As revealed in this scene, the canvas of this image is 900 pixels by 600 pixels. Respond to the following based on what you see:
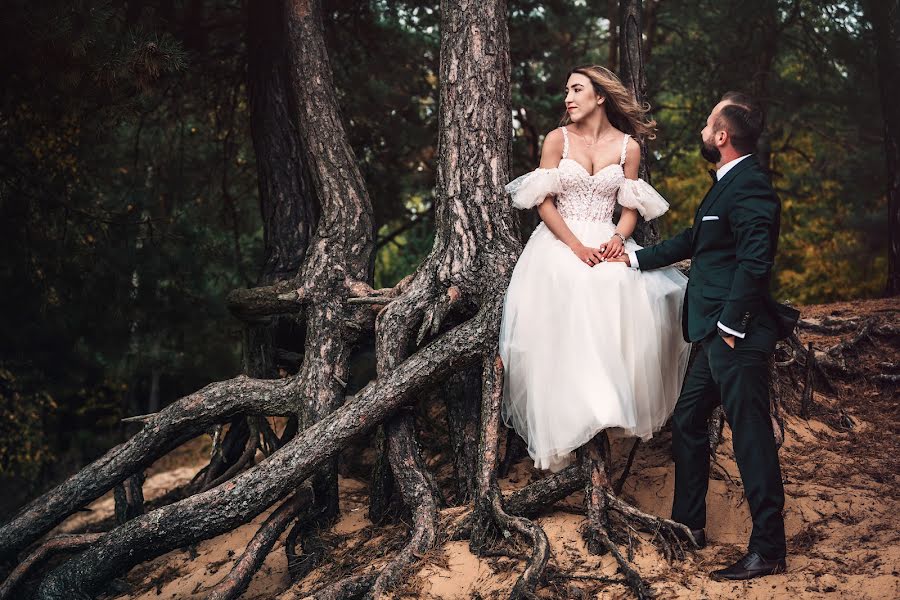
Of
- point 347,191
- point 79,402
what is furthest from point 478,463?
point 79,402

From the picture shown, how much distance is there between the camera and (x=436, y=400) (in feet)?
24.5

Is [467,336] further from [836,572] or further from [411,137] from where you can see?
[411,137]

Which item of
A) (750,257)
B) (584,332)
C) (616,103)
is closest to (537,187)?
(616,103)

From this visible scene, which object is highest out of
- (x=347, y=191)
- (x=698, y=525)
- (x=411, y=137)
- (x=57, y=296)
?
(x=411, y=137)

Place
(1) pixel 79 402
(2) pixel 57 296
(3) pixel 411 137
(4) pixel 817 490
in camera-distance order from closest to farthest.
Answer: (4) pixel 817 490 → (2) pixel 57 296 → (3) pixel 411 137 → (1) pixel 79 402

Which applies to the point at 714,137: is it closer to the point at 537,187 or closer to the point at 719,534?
the point at 537,187

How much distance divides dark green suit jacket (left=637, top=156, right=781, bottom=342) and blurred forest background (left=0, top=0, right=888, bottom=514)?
147 inches

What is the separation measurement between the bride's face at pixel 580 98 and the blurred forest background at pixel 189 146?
2719mm

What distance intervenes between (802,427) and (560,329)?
2509 mm

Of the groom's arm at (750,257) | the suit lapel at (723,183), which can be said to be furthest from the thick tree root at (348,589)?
the suit lapel at (723,183)

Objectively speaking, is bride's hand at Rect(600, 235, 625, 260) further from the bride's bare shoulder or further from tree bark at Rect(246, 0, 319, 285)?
tree bark at Rect(246, 0, 319, 285)

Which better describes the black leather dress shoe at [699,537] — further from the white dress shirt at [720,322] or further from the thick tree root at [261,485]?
the thick tree root at [261,485]

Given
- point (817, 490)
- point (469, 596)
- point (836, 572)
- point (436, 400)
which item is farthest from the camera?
point (436, 400)

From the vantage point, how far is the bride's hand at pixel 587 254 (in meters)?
4.63
